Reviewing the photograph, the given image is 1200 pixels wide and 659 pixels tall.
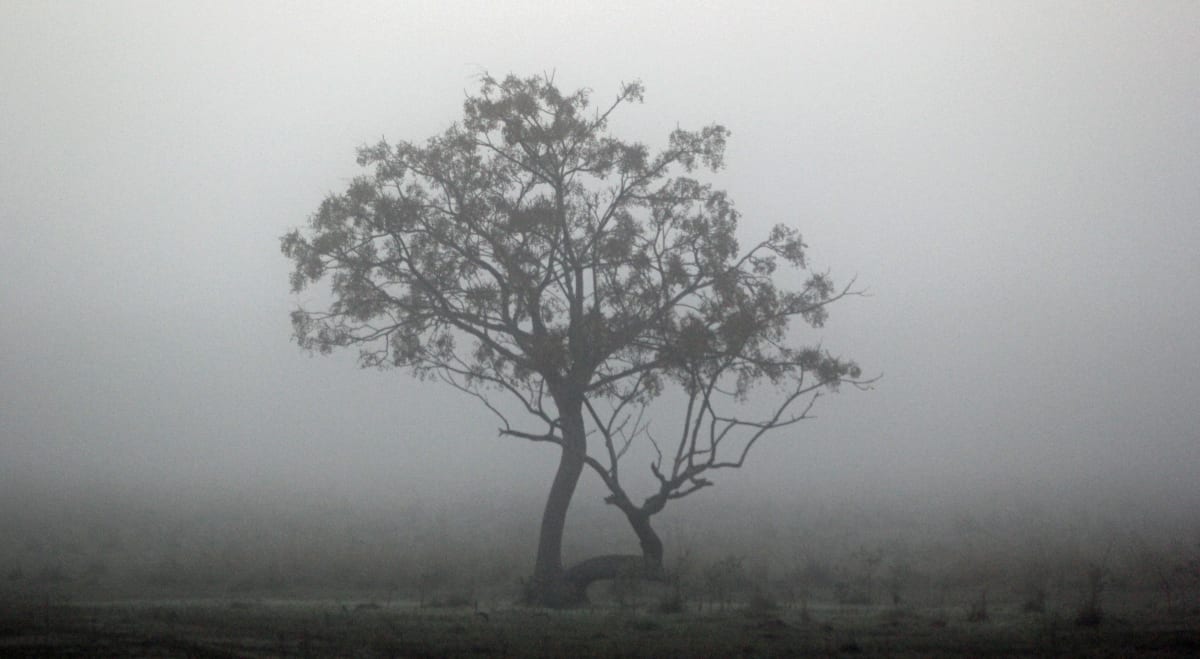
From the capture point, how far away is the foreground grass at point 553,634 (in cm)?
1466

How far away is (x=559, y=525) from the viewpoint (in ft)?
74.3

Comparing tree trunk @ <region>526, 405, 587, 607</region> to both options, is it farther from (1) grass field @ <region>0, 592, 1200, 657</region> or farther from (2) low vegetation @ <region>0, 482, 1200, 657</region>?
(1) grass field @ <region>0, 592, 1200, 657</region>

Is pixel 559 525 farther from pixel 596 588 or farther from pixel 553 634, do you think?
pixel 553 634

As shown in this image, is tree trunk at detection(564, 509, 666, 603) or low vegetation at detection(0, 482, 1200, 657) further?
tree trunk at detection(564, 509, 666, 603)

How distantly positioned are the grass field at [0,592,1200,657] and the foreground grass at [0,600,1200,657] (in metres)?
0.02

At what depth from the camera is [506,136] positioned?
22906 millimetres

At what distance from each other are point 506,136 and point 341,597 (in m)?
9.88

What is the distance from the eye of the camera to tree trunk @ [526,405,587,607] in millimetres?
22094

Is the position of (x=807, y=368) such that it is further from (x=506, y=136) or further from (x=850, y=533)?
(x=850, y=533)

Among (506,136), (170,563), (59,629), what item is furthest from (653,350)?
(170,563)

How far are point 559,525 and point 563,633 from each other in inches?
228

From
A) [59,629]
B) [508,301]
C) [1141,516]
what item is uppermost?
[508,301]

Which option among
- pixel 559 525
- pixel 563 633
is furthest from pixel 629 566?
pixel 563 633

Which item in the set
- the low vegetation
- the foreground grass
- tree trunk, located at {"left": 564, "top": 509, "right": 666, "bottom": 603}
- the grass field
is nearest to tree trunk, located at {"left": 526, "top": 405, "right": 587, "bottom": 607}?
tree trunk, located at {"left": 564, "top": 509, "right": 666, "bottom": 603}
